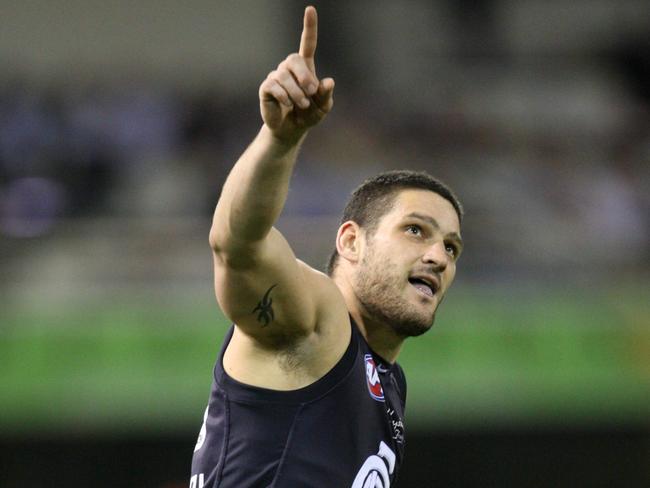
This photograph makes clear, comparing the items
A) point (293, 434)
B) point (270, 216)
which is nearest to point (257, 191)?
point (270, 216)

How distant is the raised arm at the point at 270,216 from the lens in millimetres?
3354

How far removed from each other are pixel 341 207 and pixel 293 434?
8129mm

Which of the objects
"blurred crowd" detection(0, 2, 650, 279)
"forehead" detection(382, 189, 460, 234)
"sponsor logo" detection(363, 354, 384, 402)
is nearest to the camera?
"sponsor logo" detection(363, 354, 384, 402)

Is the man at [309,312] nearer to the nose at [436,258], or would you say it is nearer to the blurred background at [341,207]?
the nose at [436,258]

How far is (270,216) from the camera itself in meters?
3.49

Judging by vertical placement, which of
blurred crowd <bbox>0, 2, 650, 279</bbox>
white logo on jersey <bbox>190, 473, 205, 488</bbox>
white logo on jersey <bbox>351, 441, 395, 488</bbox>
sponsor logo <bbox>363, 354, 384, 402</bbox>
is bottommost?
white logo on jersey <bbox>190, 473, 205, 488</bbox>

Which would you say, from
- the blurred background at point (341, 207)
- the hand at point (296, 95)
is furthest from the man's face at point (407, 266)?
the blurred background at point (341, 207)

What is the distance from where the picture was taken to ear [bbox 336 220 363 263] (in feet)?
14.3

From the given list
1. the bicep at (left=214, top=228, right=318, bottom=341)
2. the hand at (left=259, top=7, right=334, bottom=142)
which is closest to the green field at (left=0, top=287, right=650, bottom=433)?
the bicep at (left=214, top=228, right=318, bottom=341)

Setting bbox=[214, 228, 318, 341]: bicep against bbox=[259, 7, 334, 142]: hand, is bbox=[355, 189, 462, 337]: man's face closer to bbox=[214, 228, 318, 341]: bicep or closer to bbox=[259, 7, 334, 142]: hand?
bbox=[214, 228, 318, 341]: bicep

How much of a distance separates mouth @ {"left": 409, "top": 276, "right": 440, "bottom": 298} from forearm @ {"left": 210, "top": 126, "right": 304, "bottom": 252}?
865 millimetres

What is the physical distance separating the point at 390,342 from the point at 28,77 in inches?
492

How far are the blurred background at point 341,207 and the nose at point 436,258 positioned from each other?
5.40 metres

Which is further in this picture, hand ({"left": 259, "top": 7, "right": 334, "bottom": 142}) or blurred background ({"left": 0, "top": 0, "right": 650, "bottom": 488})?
blurred background ({"left": 0, "top": 0, "right": 650, "bottom": 488})
